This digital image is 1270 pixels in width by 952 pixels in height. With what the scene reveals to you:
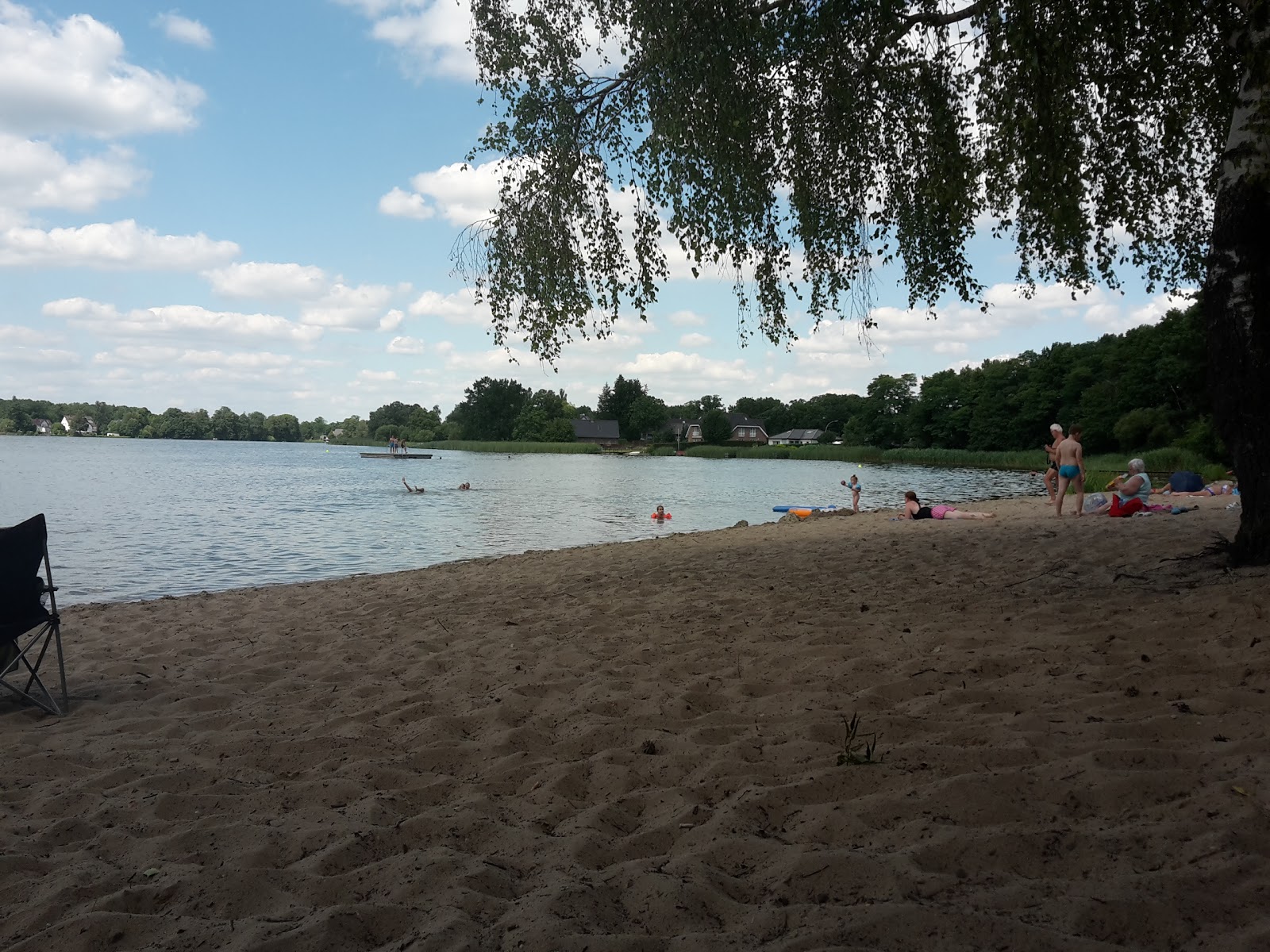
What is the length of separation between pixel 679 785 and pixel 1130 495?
49.6 feet

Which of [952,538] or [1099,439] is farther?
[1099,439]

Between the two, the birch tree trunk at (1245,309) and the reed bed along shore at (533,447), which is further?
the reed bed along shore at (533,447)

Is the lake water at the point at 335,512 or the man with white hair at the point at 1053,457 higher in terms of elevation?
the man with white hair at the point at 1053,457

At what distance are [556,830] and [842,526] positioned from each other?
1318 centimetres

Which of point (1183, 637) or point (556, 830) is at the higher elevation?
point (1183, 637)

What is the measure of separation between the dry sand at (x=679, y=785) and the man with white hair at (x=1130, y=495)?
796 cm

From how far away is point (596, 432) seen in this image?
132 metres

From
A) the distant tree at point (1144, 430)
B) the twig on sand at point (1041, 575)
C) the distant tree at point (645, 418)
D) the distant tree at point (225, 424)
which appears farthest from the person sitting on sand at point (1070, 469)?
the distant tree at point (225, 424)

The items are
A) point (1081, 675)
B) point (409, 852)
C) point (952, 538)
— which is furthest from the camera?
point (952, 538)

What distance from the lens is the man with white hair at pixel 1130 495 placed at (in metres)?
13.7

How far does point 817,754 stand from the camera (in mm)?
3398

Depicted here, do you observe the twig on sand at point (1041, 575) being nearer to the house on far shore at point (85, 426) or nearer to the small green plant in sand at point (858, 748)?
the small green plant in sand at point (858, 748)

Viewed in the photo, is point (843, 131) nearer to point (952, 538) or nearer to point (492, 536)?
point (952, 538)

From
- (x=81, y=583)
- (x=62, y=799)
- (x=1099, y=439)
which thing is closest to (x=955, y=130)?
(x=62, y=799)
